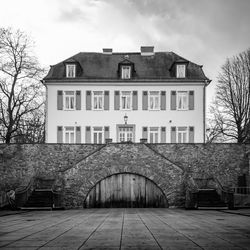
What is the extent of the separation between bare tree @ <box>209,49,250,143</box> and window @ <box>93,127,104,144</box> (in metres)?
11.6

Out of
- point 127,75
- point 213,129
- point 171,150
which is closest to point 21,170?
point 171,150

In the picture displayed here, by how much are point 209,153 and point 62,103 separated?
15.8 m

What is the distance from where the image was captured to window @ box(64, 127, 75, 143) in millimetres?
37531

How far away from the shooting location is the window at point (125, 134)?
37688mm

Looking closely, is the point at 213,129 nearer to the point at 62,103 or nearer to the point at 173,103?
the point at 173,103

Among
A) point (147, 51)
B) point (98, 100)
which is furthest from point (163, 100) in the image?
point (147, 51)

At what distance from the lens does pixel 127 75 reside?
39.0 meters

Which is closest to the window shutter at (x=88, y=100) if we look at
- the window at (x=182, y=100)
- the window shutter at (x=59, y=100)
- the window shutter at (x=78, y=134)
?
the window shutter at (x=78, y=134)

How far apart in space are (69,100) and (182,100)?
34.0 feet

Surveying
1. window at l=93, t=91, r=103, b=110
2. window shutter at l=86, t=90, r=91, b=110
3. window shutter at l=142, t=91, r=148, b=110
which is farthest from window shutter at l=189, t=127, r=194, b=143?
window shutter at l=86, t=90, r=91, b=110

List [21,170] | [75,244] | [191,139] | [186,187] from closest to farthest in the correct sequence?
[75,244] < [186,187] < [21,170] < [191,139]

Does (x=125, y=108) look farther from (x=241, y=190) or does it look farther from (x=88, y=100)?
(x=241, y=190)

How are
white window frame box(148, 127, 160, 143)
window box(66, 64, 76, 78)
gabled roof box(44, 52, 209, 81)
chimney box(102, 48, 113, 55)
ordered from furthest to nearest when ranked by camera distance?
chimney box(102, 48, 113, 55)
window box(66, 64, 76, 78)
gabled roof box(44, 52, 209, 81)
white window frame box(148, 127, 160, 143)

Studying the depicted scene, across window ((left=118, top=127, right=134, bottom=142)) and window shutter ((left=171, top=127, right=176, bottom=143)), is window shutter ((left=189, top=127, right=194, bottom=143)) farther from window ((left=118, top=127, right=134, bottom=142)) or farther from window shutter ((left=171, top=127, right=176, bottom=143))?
window ((left=118, top=127, right=134, bottom=142))
